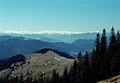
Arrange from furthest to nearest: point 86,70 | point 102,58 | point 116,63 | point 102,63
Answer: point 86,70 < point 102,58 < point 102,63 < point 116,63

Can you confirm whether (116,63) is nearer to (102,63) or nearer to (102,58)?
(102,63)

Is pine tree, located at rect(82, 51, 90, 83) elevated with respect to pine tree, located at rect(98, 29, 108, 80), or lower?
lower

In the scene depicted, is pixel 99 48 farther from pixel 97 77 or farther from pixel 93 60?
pixel 97 77

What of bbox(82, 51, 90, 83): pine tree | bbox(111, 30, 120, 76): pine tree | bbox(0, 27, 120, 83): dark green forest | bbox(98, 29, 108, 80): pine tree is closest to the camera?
bbox(111, 30, 120, 76): pine tree

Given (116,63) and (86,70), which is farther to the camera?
(86,70)

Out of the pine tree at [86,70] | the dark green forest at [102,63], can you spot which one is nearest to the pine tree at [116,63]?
the dark green forest at [102,63]

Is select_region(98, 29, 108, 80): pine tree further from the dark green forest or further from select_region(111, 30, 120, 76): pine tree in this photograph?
select_region(111, 30, 120, 76): pine tree

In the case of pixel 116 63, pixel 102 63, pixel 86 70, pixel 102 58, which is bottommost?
pixel 86 70

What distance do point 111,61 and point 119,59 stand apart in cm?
433

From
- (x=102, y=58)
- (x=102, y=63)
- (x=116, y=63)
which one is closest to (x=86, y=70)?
(x=102, y=58)

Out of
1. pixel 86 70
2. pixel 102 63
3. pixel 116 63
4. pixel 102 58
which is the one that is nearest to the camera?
pixel 116 63

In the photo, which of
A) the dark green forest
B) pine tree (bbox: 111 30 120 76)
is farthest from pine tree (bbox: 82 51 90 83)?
pine tree (bbox: 111 30 120 76)

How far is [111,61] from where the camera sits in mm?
86875

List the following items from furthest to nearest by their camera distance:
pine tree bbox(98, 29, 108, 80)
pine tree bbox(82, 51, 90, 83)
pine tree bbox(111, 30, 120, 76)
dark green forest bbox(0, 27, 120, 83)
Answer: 1. pine tree bbox(82, 51, 90, 83)
2. pine tree bbox(98, 29, 108, 80)
3. dark green forest bbox(0, 27, 120, 83)
4. pine tree bbox(111, 30, 120, 76)
